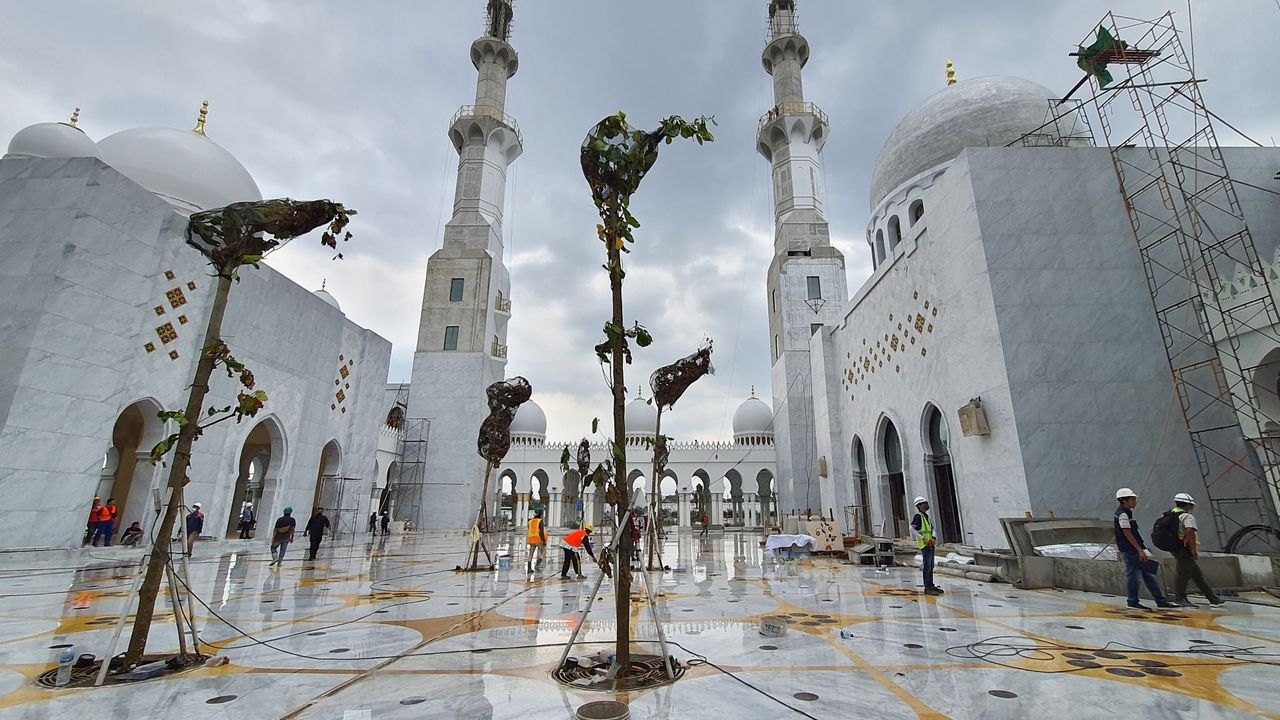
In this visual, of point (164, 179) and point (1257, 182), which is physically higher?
point (164, 179)

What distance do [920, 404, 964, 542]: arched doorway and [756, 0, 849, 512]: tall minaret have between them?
6.69 m

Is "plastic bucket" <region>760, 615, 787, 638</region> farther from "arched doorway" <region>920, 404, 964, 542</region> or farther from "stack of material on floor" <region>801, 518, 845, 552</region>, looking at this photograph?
"arched doorway" <region>920, 404, 964, 542</region>

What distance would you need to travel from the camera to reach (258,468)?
2352cm

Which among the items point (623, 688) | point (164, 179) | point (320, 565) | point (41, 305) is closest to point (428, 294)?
point (164, 179)

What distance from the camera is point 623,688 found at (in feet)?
10.1

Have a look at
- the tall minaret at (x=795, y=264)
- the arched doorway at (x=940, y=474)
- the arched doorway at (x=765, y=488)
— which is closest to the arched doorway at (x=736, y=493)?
the arched doorway at (x=765, y=488)

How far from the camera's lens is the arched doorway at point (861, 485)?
55.7 feet

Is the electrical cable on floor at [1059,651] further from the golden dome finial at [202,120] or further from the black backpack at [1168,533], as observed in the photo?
the golden dome finial at [202,120]

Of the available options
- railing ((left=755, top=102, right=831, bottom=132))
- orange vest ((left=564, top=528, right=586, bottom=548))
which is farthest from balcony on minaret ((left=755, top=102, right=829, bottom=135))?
orange vest ((left=564, top=528, right=586, bottom=548))

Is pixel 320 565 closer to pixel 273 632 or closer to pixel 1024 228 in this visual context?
pixel 273 632

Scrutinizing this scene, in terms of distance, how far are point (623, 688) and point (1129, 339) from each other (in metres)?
11.1

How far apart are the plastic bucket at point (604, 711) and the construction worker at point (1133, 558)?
5483 mm

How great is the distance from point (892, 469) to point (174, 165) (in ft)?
72.2

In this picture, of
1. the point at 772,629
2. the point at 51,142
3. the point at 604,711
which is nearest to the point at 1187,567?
the point at 772,629
